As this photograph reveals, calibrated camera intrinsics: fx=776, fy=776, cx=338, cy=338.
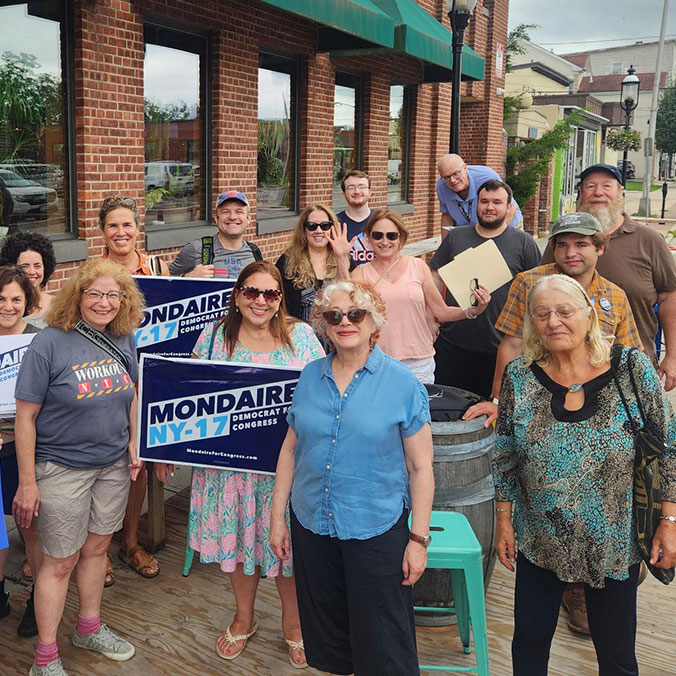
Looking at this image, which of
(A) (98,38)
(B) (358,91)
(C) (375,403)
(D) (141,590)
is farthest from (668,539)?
(B) (358,91)

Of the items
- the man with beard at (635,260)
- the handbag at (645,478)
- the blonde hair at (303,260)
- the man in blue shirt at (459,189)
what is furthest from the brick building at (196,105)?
the handbag at (645,478)

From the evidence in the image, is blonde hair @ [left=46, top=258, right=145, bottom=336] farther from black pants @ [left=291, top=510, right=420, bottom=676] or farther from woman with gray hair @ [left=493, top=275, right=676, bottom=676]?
woman with gray hair @ [left=493, top=275, right=676, bottom=676]

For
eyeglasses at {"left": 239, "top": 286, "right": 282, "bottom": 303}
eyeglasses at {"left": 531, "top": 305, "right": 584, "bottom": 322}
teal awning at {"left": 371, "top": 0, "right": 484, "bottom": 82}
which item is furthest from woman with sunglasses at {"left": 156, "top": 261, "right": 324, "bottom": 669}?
teal awning at {"left": 371, "top": 0, "right": 484, "bottom": 82}

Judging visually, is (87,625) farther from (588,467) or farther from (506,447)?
(588,467)

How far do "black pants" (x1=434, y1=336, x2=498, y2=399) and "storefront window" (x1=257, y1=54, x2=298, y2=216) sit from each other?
210 inches

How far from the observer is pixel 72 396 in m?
3.26

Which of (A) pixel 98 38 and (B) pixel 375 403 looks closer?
(B) pixel 375 403

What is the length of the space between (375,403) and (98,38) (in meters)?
5.56

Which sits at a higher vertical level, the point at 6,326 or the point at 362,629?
the point at 6,326

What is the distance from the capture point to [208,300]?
4789 mm

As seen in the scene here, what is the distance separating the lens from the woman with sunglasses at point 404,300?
4469 mm

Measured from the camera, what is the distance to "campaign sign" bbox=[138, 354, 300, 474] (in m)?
3.62

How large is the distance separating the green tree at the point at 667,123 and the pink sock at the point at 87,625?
3205 inches

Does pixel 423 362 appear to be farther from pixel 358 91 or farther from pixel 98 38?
pixel 358 91
